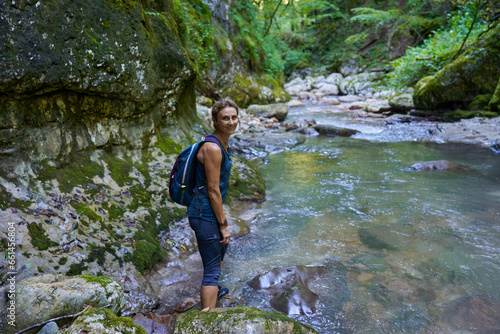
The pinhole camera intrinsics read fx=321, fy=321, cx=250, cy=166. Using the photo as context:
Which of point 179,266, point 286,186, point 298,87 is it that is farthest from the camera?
point 298,87

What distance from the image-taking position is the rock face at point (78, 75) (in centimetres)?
313

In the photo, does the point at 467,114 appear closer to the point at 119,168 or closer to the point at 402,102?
the point at 402,102

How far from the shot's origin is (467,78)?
11578mm

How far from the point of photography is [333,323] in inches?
113

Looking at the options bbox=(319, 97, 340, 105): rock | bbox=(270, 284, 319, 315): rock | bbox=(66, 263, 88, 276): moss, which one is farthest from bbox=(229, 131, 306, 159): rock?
bbox=(319, 97, 340, 105): rock

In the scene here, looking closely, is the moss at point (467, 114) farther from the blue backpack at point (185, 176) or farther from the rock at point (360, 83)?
the blue backpack at point (185, 176)

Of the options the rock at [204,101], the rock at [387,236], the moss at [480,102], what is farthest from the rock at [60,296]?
the moss at [480,102]

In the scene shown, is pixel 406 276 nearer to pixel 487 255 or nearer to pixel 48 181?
pixel 487 255

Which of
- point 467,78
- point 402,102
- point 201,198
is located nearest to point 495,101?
point 467,78

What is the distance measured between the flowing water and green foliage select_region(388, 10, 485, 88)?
7.32 meters

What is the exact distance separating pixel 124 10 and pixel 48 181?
248 centimetres

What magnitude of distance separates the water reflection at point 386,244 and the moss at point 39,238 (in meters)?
1.79

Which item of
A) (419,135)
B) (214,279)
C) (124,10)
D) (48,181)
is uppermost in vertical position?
(124,10)

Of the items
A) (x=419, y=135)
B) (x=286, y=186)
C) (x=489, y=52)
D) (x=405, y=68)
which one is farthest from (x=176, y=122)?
(x=405, y=68)
